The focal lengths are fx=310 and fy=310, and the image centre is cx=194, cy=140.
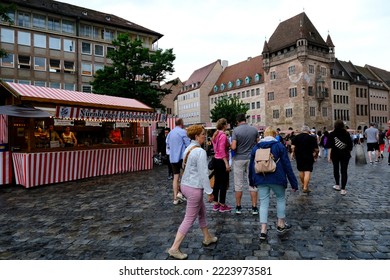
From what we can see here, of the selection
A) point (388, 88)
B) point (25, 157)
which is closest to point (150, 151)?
point (25, 157)

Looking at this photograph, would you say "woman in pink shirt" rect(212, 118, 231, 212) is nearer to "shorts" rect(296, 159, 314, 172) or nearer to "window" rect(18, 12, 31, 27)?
"shorts" rect(296, 159, 314, 172)

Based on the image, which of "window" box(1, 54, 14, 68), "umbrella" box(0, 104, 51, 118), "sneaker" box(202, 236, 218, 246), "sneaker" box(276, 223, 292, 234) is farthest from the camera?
"window" box(1, 54, 14, 68)

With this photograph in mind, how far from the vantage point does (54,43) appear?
43.2 m

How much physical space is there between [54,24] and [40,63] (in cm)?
620

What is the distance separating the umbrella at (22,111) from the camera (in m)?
9.36

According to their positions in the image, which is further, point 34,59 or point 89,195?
point 34,59

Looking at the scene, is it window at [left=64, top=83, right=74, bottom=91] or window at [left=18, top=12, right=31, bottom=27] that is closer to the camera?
window at [left=18, top=12, right=31, bottom=27]

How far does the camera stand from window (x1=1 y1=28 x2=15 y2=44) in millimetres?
39031

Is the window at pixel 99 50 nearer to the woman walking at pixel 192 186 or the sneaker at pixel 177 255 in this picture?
the woman walking at pixel 192 186

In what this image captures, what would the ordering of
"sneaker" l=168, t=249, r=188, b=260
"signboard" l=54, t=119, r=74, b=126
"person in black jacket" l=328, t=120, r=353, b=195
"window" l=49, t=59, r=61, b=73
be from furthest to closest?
"window" l=49, t=59, r=61, b=73
"signboard" l=54, t=119, r=74, b=126
"person in black jacket" l=328, t=120, r=353, b=195
"sneaker" l=168, t=249, r=188, b=260

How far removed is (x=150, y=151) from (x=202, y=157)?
36.8 ft

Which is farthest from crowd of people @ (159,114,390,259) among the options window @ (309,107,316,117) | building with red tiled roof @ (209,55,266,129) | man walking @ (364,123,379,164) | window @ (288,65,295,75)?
building with red tiled roof @ (209,55,266,129)
